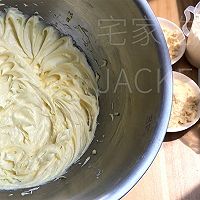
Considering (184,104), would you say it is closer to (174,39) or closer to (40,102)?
(174,39)

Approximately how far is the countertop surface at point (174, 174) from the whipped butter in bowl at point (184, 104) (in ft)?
0.15

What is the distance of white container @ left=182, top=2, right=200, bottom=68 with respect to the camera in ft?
4.26

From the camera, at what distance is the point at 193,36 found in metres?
1.31

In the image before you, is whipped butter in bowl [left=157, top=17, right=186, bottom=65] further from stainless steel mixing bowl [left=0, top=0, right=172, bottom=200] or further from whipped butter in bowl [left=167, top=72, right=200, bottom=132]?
stainless steel mixing bowl [left=0, top=0, right=172, bottom=200]

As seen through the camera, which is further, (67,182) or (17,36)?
(17,36)

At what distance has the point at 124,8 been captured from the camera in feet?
3.40

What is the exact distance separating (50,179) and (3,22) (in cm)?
53

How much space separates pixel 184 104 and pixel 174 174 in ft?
0.76

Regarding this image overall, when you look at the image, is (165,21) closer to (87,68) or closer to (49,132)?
(87,68)

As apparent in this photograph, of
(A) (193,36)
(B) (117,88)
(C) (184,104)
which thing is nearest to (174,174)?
(C) (184,104)

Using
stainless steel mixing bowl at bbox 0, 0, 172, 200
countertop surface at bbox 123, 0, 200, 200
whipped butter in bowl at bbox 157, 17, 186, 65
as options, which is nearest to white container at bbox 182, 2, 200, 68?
whipped butter in bowl at bbox 157, 17, 186, 65

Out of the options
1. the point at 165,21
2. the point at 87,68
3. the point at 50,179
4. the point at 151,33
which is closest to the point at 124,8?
the point at 151,33

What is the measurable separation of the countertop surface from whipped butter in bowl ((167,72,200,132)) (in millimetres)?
47

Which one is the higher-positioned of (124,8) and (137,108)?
(124,8)
